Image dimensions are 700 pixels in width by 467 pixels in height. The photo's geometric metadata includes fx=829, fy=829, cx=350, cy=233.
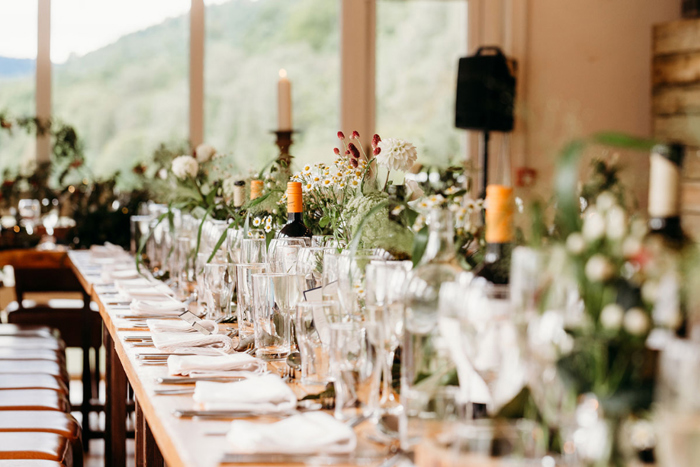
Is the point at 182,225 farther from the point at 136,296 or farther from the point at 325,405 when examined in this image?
the point at 325,405

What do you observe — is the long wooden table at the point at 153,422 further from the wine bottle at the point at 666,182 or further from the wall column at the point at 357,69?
the wall column at the point at 357,69

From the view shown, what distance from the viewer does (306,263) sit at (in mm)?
1528

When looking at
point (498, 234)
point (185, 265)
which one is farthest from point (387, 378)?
point (185, 265)

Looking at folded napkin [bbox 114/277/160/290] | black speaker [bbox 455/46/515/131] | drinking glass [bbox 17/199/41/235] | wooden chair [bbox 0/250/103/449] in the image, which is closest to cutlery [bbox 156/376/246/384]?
folded napkin [bbox 114/277/160/290]

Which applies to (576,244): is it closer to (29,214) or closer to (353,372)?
(353,372)

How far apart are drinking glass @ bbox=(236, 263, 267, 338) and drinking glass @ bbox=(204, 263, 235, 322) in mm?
220

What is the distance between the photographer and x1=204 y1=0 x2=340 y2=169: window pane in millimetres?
5680

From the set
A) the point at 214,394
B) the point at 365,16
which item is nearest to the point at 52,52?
the point at 365,16

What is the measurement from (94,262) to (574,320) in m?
2.92

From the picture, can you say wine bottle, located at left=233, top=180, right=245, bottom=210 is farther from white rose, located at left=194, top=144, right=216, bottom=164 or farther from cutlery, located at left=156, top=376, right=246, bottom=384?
cutlery, located at left=156, top=376, right=246, bottom=384

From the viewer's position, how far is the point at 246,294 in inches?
62.3

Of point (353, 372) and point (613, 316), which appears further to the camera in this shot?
point (353, 372)

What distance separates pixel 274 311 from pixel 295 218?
0.43 m

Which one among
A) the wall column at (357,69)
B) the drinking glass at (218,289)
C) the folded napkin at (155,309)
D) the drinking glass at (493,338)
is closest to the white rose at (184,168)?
the folded napkin at (155,309)
